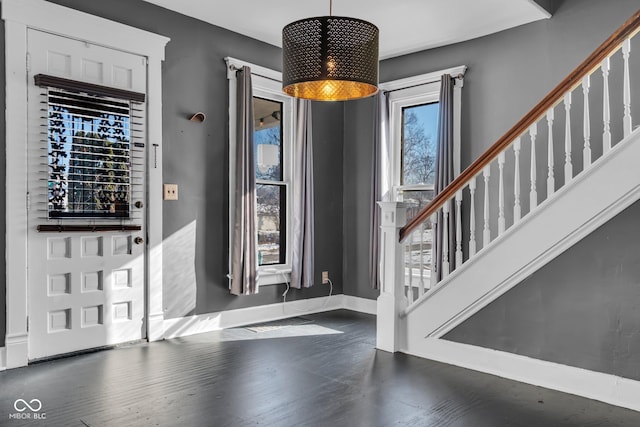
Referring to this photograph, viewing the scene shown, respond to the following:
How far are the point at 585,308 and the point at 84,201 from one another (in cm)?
357

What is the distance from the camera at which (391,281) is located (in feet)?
→ 13.2

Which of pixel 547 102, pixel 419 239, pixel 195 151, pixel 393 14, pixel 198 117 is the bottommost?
pixel 419 239

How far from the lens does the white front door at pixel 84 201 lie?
3.71 metres

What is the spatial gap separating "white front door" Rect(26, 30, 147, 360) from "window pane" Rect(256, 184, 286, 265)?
1.33 meters

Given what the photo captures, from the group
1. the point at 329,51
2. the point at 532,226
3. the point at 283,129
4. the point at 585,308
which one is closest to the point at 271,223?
the point at 283,129

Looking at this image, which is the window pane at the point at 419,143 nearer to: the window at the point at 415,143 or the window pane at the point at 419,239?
the window at the point at 415,143

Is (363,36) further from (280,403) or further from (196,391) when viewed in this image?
(196,391)

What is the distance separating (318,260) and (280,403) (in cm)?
292

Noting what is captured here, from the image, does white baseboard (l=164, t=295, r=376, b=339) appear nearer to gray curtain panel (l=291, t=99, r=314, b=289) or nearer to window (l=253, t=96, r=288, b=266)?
gray curtain panel (l=291, t=99, r=314, b=289)

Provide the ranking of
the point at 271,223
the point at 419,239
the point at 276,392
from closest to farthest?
the point at 276,392 → the point at 419,239 → the point at 271,223

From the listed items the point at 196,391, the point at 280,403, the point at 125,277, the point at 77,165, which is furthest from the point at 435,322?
the point at 77,165

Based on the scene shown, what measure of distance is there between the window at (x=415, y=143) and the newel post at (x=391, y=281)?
3.67 feet

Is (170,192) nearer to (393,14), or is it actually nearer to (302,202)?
(302,202)

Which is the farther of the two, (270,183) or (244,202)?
(270,183)
